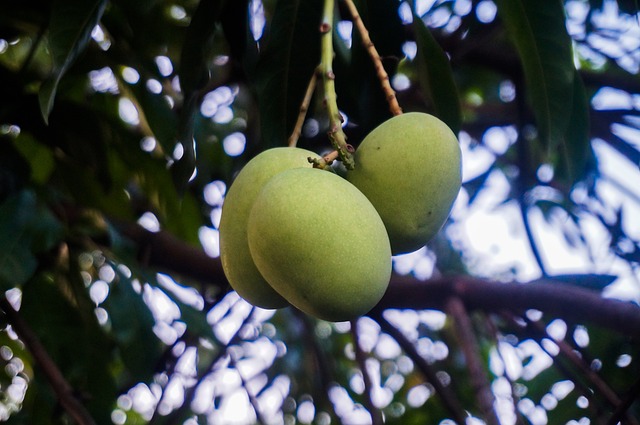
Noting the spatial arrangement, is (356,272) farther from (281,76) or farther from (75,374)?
(75,374)

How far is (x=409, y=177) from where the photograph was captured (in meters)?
0.72

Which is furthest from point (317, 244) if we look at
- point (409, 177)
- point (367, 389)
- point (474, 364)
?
point (367, 389)

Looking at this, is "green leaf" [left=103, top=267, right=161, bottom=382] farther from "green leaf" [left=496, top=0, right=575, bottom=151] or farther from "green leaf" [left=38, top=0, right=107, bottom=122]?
"green leaf" [left=496, top=0, right=575, bottom=151]

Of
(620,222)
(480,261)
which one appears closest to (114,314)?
(620,222)

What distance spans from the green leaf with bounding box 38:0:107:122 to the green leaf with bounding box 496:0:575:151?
544 millimetres

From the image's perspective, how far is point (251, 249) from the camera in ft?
2.19

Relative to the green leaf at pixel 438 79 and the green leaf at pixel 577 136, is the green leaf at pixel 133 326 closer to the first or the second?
the green leaf at pixel 438 79

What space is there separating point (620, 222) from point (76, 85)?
4.55 ft

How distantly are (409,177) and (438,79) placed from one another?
37cm

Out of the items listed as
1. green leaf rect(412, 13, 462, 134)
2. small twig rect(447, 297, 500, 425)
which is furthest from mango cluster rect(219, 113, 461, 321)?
small twig rect(447, 297, 500, 425)

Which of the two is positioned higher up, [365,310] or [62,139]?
→ [365,310]

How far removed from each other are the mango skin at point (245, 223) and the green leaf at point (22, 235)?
50 centimetres

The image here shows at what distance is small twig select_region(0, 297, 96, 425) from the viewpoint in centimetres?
105

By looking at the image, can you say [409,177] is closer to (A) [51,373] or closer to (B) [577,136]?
(B) [577,136]
